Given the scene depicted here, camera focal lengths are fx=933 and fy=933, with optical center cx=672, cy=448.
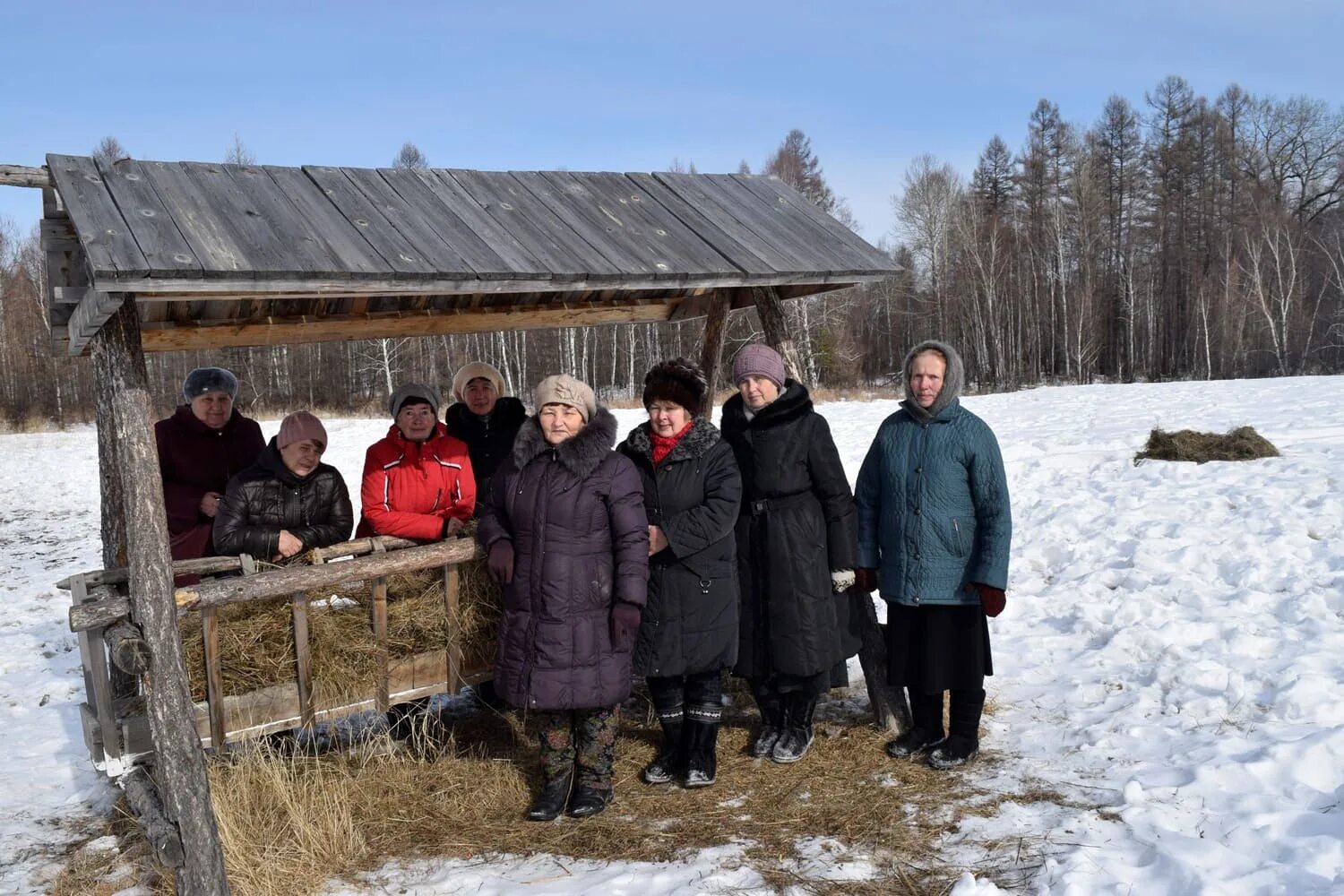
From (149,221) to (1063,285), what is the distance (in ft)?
120

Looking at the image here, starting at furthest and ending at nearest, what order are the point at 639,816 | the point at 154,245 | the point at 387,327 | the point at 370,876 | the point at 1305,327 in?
the point at 1305,327
the point at 387,327
the point at 639,816
the point at 370,876
the point at 154,245

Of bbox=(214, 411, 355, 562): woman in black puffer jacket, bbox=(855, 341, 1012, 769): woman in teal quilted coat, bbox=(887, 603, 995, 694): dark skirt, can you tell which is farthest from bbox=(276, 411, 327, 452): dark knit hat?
bbox=(887, 603, 995, 694): dark skirt

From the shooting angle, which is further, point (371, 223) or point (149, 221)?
point (371, 223)

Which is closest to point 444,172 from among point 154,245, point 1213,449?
point 154,245

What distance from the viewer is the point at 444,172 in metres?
4.66

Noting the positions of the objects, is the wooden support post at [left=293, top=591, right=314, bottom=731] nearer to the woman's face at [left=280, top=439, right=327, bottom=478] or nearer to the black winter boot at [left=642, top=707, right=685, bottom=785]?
the woman's face at [left=280, top=439, right=327, bottom=478]

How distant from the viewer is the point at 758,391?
14.6ft

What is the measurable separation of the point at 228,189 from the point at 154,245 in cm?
68

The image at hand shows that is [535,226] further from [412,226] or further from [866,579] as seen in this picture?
[866,579]

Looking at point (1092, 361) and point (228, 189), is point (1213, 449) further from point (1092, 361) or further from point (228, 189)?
point (1092, 361)

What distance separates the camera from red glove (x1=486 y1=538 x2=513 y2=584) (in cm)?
410

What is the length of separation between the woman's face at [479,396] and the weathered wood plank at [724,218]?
1566 millimetres

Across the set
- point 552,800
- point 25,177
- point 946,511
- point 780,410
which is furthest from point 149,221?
point 946,511

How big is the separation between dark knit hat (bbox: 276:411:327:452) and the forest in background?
24.2 m
